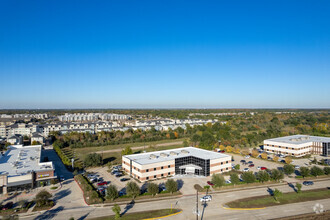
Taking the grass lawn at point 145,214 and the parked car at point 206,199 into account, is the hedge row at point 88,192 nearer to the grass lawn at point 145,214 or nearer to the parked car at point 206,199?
the grass lawn at point 145,214

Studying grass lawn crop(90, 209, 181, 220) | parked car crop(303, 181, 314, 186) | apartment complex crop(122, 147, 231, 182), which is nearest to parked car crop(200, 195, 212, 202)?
grass lawn crop(90, 209, 181, 220)

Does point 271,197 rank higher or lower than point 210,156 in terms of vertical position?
lower

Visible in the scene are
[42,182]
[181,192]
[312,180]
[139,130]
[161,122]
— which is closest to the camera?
[181,192]

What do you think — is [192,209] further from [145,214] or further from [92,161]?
[92,161]

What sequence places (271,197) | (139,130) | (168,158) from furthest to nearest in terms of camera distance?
(139,130) → (168,158) → (271,197)

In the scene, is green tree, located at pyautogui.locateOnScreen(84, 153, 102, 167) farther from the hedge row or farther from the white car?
the white car

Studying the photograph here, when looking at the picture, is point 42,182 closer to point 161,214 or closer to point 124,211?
point 124,211

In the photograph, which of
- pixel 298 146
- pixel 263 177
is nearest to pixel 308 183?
pixel 263 177

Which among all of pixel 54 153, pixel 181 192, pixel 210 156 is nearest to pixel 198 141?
pixel 210 156
